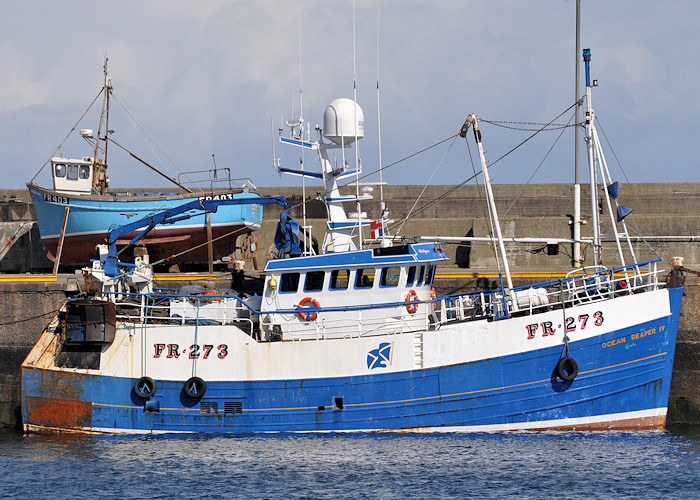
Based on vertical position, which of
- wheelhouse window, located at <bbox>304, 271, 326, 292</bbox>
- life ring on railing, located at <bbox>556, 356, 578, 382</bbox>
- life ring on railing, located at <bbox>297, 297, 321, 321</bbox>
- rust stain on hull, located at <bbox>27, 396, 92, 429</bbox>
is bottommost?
rust stain on hull, located at <bbox>27, 396, 92, 429</bbox>

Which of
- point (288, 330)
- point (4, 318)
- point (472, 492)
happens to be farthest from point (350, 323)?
point (4, 318)

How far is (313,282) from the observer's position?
1809 centimetres

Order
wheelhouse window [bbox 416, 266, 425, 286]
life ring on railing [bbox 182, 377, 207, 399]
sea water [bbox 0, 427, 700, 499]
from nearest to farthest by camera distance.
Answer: sea water [bbox 0, 427, 700, 499] → life ring on railing [bbox 182, 377, 207, 399] → wheelhouse window [bbox 416, 266, 425, 286]

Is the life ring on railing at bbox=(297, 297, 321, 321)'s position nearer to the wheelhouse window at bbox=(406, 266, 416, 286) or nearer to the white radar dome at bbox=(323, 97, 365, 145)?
the wheelhouse window at bbox=(406, 266, 416, 286)

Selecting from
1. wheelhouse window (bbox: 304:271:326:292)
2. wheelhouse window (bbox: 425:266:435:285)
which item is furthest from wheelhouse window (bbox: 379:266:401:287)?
wheelhouse window (bbox: 304:271:326:292)

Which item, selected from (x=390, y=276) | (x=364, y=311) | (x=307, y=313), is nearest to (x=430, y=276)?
(x=390, y=276)

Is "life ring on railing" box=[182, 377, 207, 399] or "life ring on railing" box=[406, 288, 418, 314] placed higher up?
"life ring on railing" box=[406, 288, 418, 314]

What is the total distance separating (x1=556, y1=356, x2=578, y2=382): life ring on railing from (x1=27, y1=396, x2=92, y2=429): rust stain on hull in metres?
9.50

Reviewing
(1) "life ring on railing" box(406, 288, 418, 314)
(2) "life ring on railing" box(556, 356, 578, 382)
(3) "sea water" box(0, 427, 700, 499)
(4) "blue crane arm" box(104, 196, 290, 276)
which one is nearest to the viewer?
(3) "sea water" box(0, 427, 700, 499)

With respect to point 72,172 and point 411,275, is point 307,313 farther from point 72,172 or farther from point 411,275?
point 72,172

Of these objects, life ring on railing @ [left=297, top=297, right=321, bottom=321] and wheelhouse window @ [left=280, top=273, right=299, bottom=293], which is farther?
wheelhouse window @ [left=280, top=273, right=299, bottom=293]

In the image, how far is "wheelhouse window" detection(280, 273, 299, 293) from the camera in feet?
59.4

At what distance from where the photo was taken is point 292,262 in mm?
17984

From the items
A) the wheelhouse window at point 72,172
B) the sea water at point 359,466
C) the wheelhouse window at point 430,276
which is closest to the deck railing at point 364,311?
the wheelhouse window at point 430,276
